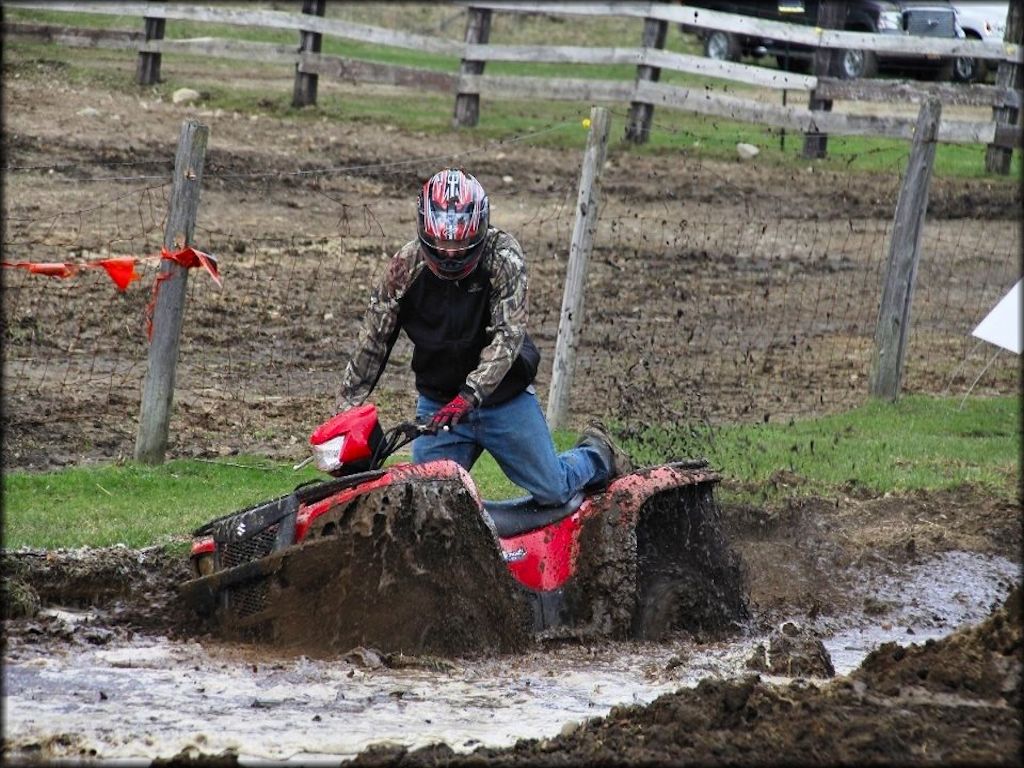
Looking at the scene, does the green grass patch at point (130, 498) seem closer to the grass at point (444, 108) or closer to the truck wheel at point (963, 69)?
the grass at point (444, 108)

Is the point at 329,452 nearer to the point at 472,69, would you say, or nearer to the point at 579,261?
the point at 579,261

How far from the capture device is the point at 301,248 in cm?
1597

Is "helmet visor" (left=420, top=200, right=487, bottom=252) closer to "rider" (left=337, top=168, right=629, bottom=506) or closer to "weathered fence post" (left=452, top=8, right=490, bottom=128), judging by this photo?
"rider" (left=337, top=168, right=629, bottom=506)

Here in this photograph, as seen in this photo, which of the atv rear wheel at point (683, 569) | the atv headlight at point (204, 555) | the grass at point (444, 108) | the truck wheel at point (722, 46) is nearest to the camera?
the atv headlight at point (204, 555)

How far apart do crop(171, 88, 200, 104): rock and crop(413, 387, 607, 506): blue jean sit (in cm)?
1500

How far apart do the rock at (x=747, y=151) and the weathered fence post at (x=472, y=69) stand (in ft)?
11.9

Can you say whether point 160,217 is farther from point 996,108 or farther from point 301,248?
point 996,108

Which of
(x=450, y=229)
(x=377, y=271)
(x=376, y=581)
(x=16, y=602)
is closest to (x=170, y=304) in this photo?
(x=16, y=602)

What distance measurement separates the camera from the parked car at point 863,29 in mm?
25188

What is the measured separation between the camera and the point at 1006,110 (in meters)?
22.7

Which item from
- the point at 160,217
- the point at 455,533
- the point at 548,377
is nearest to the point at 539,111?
the point at 160,217

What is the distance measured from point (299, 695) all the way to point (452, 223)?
219 centimetres

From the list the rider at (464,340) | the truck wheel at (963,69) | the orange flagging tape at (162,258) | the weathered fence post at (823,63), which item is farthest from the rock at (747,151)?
the rider at (464,340)

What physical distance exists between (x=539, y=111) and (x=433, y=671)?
1819cm
